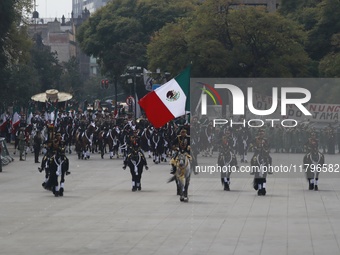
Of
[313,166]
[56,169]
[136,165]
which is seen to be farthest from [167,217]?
[313,166]

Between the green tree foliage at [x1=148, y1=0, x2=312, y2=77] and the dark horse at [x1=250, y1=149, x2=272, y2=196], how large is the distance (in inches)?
1380

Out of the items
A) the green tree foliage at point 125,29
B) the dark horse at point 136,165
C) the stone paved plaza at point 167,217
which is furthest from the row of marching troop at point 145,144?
the green tree foliage at point 125,29

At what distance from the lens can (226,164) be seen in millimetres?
32531

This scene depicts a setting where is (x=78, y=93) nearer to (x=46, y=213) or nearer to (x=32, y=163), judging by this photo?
(x=32, y=163)

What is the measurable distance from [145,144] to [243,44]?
2041 cm

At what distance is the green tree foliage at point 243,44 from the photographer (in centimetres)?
6688

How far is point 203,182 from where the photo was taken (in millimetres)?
35094

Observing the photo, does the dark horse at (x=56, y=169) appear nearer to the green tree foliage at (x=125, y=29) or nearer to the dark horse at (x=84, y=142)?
the dark horse at (x=84, y=142)

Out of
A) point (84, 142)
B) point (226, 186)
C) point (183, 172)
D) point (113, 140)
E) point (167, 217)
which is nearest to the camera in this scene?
point (167, 217)

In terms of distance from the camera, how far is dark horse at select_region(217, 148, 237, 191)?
31953mm

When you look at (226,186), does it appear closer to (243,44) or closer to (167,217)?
(167,217)

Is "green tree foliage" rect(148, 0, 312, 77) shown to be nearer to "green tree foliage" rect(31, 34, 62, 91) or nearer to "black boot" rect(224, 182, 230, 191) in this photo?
"black boot" rect(224, 182, 230, 191)

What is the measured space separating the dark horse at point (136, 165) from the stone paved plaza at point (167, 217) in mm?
293

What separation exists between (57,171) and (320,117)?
1243 inches
